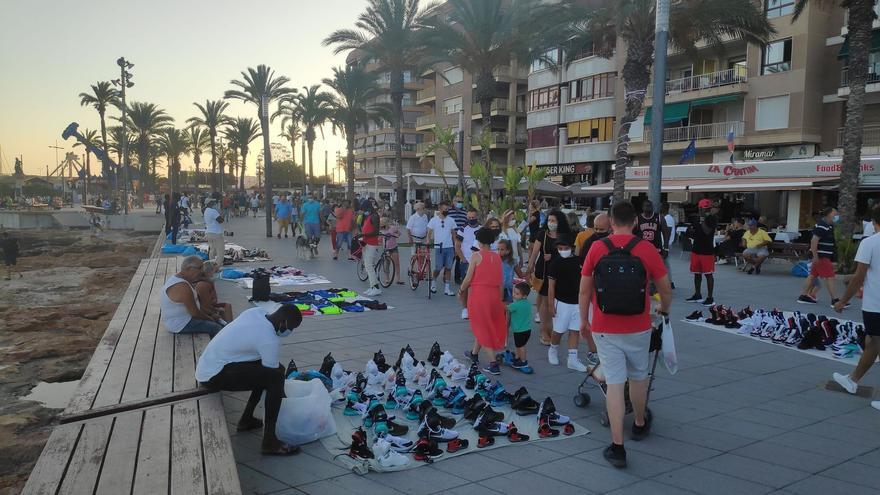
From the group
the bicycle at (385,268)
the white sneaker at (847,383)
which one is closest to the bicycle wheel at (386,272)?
the bicycle at (385,268)

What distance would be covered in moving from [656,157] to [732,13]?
38.0 ft

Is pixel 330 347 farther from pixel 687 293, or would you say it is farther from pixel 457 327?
pixel 687 293

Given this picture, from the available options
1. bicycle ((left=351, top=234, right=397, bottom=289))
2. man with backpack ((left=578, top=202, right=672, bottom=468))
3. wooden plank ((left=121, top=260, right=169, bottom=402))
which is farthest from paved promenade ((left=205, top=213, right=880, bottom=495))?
bicycle ((left=351, top=234, right=397, bottom=289))

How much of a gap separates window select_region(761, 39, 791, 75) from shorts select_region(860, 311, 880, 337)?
2855 cm

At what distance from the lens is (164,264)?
12.4m

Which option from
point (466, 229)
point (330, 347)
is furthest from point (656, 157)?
point (330, 347)

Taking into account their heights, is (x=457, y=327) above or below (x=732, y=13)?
below

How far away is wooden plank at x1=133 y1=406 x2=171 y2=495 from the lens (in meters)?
3.18

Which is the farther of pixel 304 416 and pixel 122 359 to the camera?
pixel 122 359

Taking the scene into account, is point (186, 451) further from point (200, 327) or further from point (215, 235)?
point (215, 235)

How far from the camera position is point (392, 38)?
1345 inches

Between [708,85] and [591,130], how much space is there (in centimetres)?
894

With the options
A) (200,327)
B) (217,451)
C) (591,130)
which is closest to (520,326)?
(200,327)

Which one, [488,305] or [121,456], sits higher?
[488,305]
